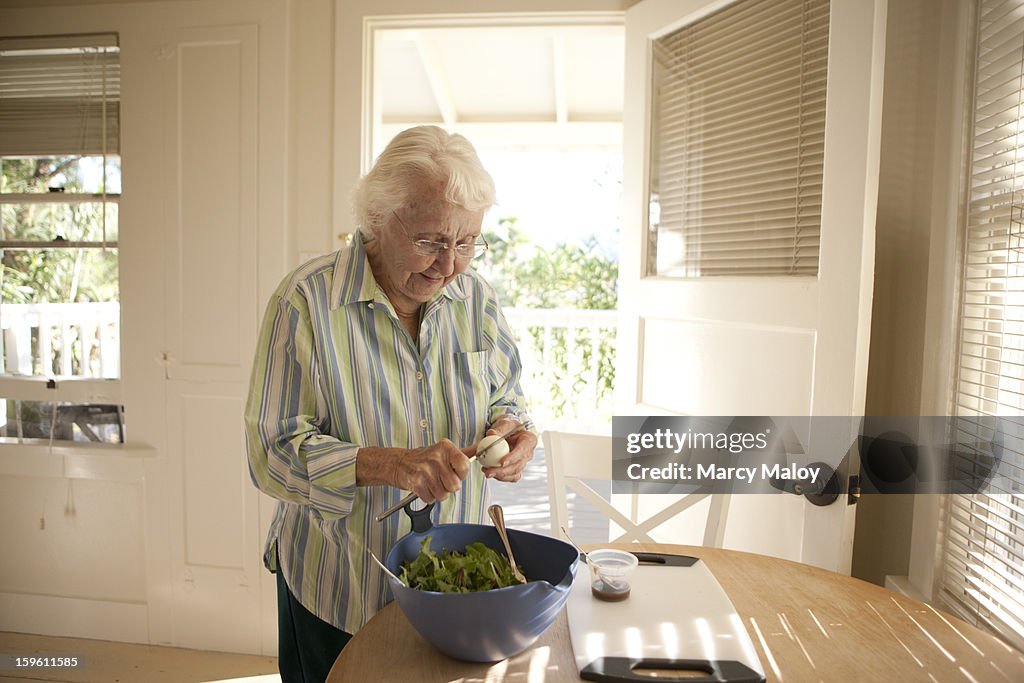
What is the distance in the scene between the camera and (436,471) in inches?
46.4

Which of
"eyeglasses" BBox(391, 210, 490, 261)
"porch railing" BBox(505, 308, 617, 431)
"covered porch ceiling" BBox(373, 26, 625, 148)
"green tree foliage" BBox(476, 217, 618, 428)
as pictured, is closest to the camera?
"eyeglasses" BBox(391, 210, 490, 261)

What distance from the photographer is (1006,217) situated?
1.56 metres

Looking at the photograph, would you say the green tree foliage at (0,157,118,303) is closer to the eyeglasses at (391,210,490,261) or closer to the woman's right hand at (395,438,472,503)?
the eyeglasses at (391,210,490,261)

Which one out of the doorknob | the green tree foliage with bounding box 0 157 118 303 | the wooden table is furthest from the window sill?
the doorknob

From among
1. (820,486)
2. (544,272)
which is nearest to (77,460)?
(820,486)

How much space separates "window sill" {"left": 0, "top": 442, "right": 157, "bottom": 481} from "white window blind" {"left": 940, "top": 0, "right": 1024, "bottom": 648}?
282cm

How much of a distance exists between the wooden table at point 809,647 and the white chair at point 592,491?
45 cm

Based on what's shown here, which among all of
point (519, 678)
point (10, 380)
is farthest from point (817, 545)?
point (10, 380)

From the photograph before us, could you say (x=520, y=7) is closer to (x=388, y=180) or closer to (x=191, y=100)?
(x=191, y=100)

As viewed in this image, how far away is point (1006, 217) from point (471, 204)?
1.20 m

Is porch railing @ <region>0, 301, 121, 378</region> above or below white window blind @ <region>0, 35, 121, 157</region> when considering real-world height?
below

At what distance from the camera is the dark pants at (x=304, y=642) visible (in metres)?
1.43

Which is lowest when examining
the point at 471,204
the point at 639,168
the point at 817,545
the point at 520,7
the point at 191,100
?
the point at 817,545

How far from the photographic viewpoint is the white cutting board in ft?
3.47
